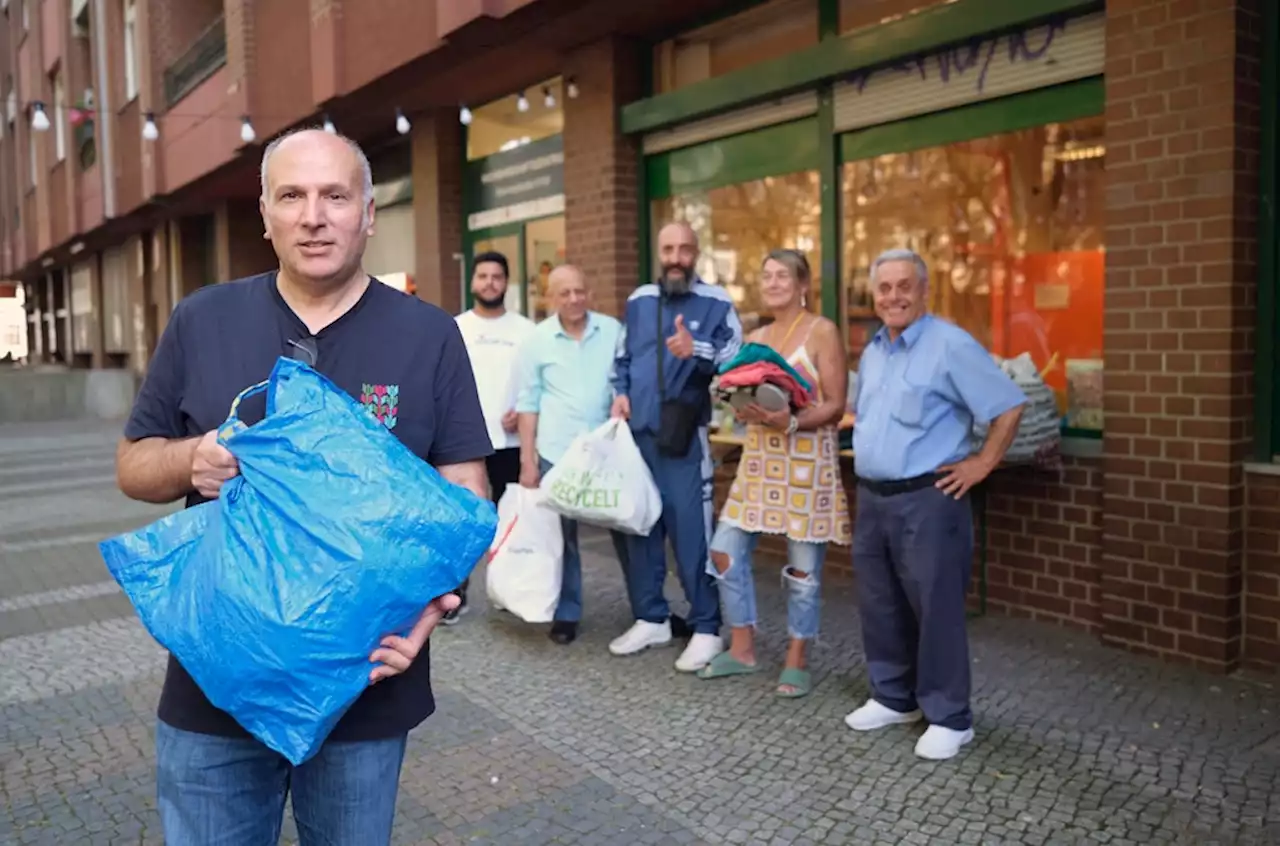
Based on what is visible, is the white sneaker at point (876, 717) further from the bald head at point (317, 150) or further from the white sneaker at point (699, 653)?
the bald head at point (317, 150)

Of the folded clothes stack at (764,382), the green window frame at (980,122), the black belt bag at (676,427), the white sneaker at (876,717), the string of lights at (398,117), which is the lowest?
the white sneaker at (876,717)

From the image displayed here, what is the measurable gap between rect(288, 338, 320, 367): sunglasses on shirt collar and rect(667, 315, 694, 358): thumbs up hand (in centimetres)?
301

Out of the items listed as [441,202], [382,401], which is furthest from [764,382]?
[441,202]

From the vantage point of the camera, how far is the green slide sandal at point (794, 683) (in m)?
4.62

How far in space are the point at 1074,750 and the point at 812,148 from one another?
421 cm

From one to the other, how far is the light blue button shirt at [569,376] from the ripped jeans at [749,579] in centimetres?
101

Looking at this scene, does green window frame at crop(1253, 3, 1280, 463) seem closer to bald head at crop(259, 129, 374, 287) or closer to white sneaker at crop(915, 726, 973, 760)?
white sneaker at crop(915, 726, 973, 760)

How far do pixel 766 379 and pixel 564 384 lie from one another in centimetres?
138

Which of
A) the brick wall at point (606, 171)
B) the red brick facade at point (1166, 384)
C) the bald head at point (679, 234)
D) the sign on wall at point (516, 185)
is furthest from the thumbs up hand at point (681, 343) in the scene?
the sign on wall at point (516, 185)

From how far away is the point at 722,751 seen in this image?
4066 mm

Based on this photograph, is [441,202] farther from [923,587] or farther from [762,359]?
[923,587]

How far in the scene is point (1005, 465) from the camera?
212 inches

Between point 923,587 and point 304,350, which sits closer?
point 304,350

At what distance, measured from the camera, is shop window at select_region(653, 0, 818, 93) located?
7108mm
